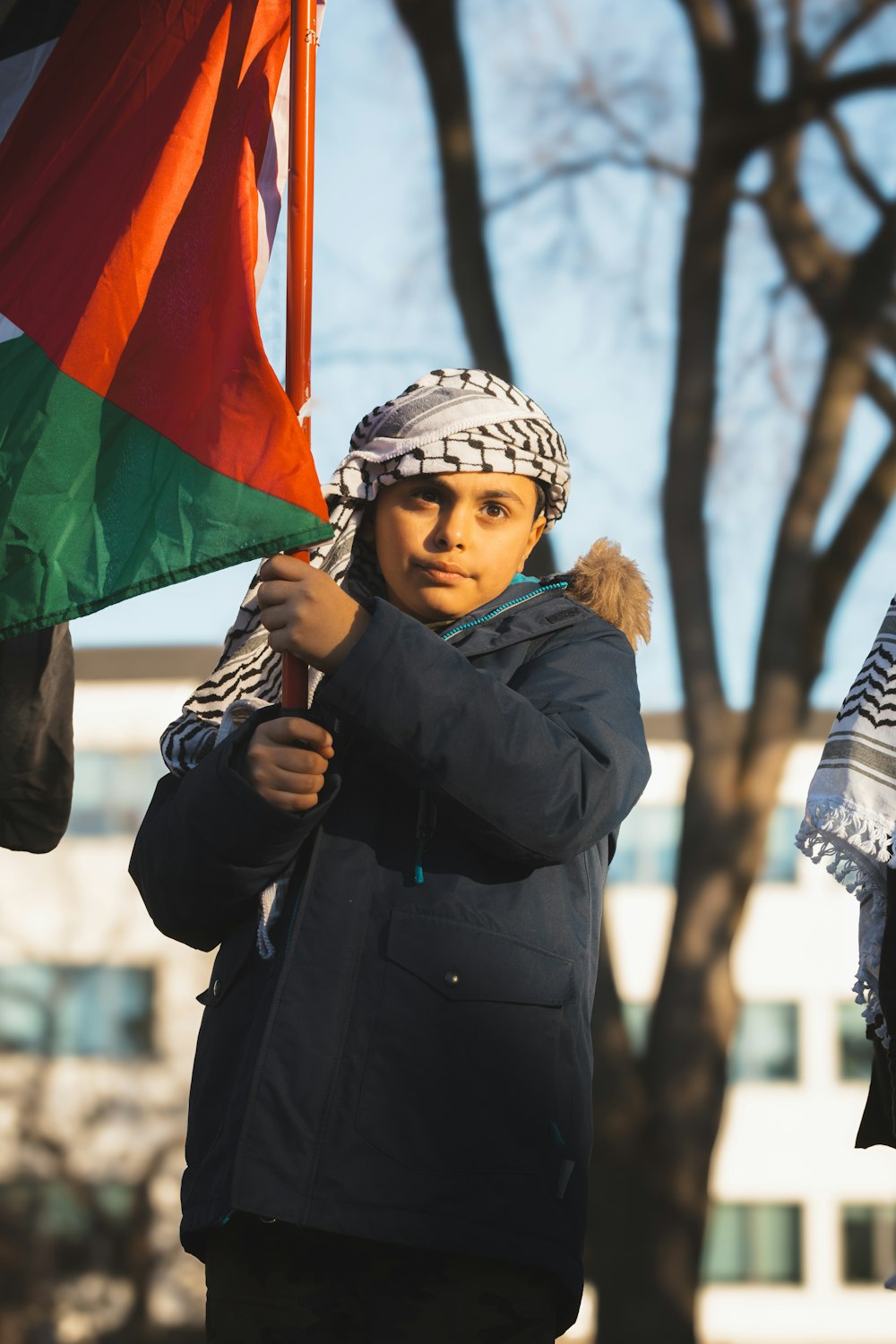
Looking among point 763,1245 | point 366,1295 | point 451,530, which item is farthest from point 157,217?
point 763,1245

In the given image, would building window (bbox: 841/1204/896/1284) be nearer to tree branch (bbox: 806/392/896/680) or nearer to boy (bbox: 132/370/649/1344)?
tree branch (bbox: 806/392/896/680)

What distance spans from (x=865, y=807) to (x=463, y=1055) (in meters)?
0.61

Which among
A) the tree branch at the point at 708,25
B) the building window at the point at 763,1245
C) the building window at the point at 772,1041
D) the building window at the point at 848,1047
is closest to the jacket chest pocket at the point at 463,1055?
the tree branch at the point at 708,25

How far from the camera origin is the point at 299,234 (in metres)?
2.06

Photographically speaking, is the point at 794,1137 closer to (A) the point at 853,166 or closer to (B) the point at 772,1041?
(B) the point at 772,1041

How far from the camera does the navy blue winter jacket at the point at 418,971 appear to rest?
183 centimetres

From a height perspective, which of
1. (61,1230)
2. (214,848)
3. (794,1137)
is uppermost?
(214,848)

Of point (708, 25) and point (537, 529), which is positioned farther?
point (708, 25)

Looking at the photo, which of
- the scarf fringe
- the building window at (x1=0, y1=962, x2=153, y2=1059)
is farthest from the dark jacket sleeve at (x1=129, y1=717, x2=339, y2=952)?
the building window at (x1=0, y1=962, x2=153, y2=1059)

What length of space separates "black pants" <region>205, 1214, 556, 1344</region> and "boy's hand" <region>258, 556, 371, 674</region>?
2.16 ft

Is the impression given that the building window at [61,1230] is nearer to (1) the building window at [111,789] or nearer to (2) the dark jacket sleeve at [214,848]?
(1) the building window at [111,789]

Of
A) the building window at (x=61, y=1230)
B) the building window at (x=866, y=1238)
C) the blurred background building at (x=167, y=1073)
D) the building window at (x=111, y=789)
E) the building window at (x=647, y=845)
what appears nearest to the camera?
the building window at (x=61, y=1230)

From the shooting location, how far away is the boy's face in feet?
7.20

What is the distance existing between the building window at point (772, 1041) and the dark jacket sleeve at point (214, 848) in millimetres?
25941
